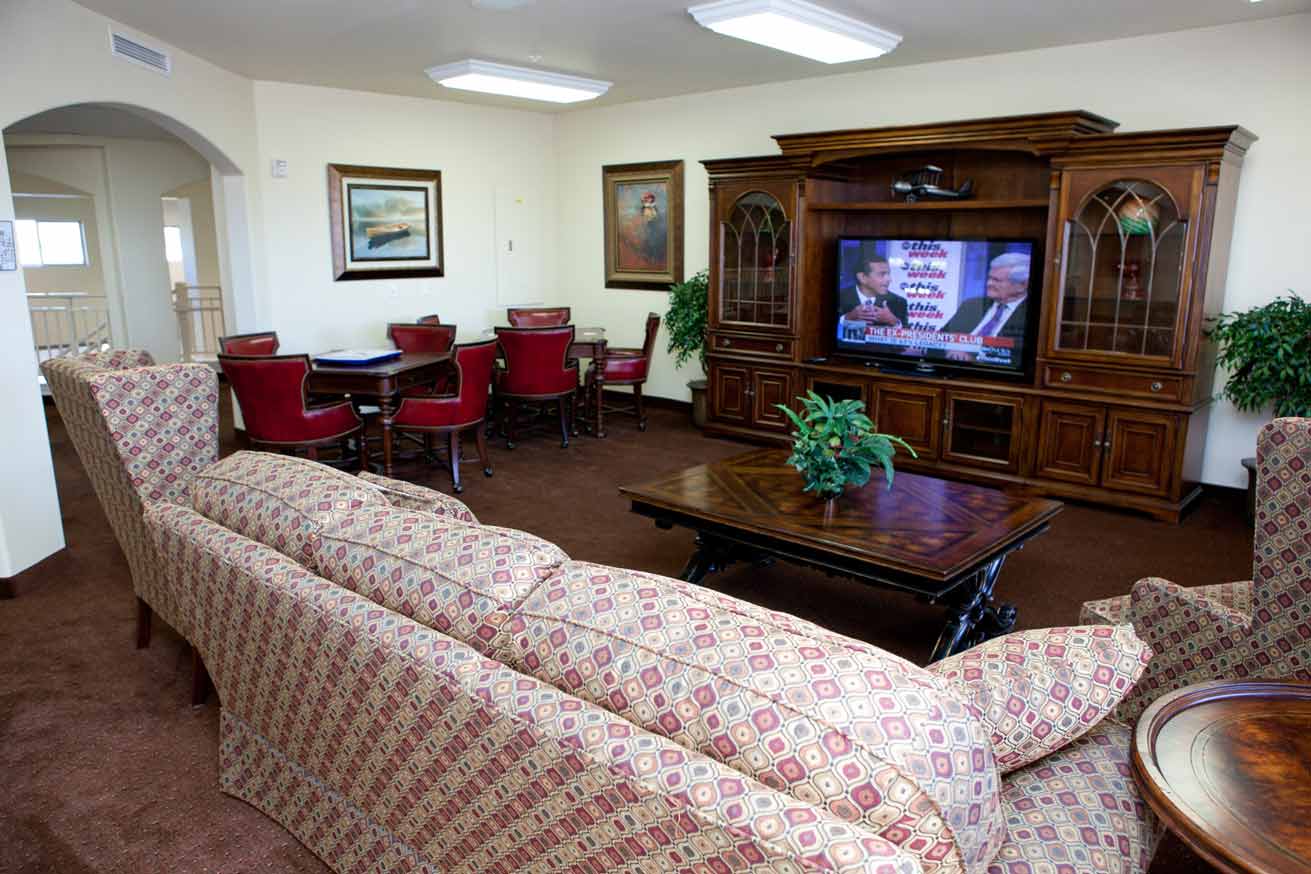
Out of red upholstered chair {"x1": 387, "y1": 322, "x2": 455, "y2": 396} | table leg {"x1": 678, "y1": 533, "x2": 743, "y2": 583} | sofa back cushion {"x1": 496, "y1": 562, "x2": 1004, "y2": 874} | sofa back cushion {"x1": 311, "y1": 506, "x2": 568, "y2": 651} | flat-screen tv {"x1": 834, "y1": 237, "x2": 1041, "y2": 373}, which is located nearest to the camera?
sofa back cushion {"x1": 496, "y1": 562, "x2": 1004, "y2": 874}

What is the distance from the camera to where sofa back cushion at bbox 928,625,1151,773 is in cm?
142

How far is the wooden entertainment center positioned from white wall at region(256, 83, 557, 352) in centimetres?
236

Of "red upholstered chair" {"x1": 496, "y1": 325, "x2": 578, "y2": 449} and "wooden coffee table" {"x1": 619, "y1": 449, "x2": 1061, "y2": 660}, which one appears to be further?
"red upholstered chair" {"x1": 496, "y1": 325, "x2": 578, "y2": 449}

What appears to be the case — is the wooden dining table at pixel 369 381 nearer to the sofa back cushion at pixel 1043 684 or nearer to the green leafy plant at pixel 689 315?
the green leafy plant at pixel 689 315

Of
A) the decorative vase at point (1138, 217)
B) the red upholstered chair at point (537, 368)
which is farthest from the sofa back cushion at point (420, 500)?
the decorative vase at point (1138, 217)

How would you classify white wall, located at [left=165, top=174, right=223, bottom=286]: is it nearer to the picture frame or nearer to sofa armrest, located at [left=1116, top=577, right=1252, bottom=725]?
the picture frame

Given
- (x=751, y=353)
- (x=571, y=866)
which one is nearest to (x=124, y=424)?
(x=571, y=866)

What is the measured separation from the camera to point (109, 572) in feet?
13.7

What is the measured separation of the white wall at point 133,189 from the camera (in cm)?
937

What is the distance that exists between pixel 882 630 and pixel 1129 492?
2.23 metres

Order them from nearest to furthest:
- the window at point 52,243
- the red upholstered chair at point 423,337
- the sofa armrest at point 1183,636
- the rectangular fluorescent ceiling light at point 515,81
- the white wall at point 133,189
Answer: the sofa armrest at point 1183,636, the rectangular fluorescent ceiling light at point 515,81, the red upholstered chair at point 423,337, the white wall at point 133,189, the window at point 52,243

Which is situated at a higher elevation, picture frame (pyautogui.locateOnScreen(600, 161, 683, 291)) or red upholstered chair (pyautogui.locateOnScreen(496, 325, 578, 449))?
picture frame (pyautogui.locateOnScreen(600, 161, 683, 291))

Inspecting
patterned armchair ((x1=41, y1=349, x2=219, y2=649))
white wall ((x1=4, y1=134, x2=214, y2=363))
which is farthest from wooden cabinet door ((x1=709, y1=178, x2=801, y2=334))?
white wall ((x1=4, y1=134, x2=214, y2=363))

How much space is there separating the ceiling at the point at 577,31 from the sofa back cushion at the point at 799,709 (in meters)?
3.84
